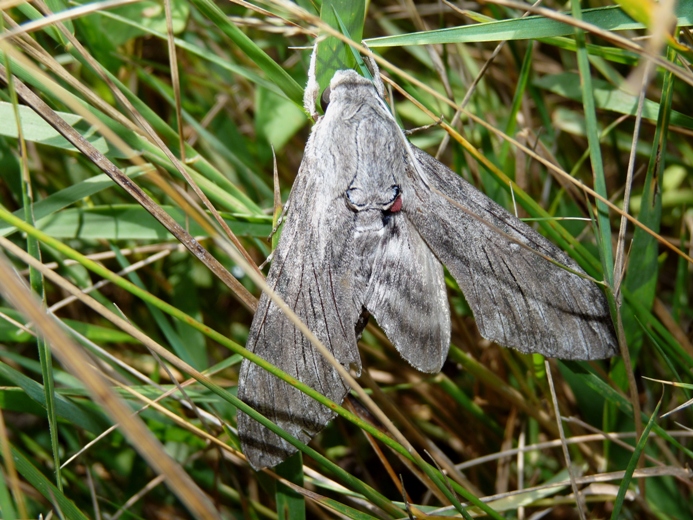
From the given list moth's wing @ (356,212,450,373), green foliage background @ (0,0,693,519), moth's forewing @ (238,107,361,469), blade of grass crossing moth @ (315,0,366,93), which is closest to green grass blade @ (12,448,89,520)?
green foliage background @ (0,0,693,519)

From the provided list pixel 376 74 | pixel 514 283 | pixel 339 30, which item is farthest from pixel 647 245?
pixel 339 30

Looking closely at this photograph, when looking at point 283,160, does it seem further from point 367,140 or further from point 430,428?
point 430,428

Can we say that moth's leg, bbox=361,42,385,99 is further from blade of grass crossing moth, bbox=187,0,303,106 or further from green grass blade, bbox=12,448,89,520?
green grass blade, bbox=12,448,89,520

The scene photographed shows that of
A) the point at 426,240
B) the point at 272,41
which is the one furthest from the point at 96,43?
the point at 426,240

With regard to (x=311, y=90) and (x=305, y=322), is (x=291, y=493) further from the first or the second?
(x=311, y=90)

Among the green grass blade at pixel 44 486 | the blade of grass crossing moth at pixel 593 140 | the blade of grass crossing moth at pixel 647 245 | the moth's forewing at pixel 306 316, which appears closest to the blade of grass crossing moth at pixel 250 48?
the moth's forewing at pixel 306 316

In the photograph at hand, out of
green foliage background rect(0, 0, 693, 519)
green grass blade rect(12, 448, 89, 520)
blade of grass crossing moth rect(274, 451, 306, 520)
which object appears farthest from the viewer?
blade of grass crossing moth rect(274, 451, 306, 520)
